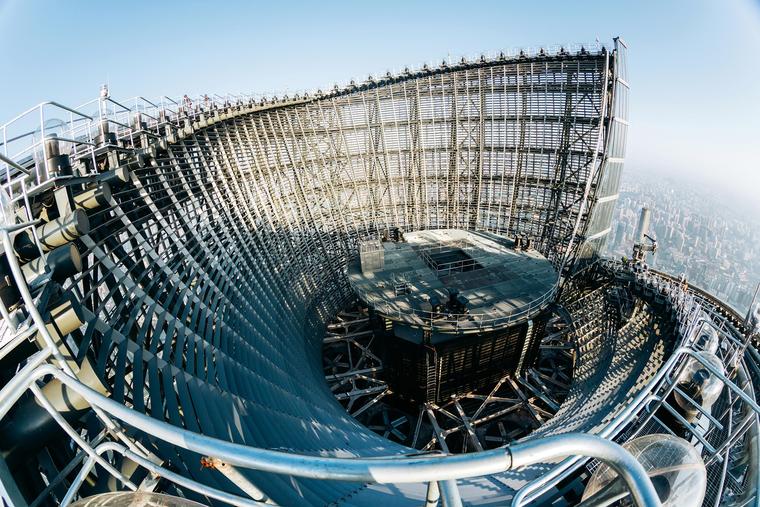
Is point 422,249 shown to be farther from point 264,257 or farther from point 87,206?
point 87,206

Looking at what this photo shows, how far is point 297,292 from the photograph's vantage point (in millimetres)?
27297

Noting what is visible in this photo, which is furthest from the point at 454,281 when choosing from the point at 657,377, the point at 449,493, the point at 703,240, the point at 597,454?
the point at 703,240

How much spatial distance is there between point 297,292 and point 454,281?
11.7 m

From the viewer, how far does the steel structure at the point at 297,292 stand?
19.8 feet

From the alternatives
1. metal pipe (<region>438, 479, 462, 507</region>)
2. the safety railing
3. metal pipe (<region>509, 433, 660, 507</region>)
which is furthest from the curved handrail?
the safety railing

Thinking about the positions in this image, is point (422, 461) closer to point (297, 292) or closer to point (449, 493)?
point (449, 493)

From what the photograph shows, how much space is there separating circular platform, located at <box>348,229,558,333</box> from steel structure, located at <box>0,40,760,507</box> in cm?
540

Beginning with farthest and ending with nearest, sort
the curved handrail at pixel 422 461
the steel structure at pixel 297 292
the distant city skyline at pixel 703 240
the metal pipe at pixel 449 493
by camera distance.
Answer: the distant city skyline at pixel 703 240 → the steel structure at pixel 297 292 → the metal pipe at pixel 449 493 → the curved handrail at pixel 422 461

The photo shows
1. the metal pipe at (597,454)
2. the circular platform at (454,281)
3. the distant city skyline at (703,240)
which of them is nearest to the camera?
the metal pipe at (597,454)

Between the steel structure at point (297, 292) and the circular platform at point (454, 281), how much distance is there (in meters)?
5.40

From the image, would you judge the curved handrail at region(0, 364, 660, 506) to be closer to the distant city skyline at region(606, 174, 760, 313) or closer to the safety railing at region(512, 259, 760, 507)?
the safety railing at region(512, 259, 760, 507)

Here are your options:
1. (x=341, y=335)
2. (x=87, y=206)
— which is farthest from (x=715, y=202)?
(x=87, y=206)

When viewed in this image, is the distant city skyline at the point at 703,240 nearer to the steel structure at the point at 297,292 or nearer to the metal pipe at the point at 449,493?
the steel structure at the point at 297,292


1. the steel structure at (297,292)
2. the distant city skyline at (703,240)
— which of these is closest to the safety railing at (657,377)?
the steel structure at (297,292)
